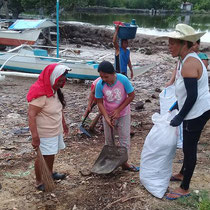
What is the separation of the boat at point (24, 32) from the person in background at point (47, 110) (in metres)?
9.34

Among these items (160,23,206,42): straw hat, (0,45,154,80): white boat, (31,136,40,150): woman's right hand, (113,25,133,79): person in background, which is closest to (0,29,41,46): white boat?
(0,45,154,80): white boat

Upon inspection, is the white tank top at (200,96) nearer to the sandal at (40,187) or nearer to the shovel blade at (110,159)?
the shovel blade at (110,159)

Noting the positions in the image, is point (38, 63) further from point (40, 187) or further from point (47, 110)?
point (47, 110)

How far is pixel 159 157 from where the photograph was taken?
2.89 metres

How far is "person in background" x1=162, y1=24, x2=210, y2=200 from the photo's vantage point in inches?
94.0

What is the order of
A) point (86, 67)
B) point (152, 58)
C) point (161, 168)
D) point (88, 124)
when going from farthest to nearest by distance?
point (152, 58) → point (86, 67) → point (88, 124) → point (161, 168)

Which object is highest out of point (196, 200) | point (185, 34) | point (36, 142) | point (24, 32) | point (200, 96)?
point (185, 34)

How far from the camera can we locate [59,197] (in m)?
3.06

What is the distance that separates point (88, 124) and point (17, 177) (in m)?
2.05

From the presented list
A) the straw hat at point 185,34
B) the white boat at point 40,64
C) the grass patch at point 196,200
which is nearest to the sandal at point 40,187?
the grass patch at point 196,200

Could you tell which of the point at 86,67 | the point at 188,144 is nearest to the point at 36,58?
the point at 86,67

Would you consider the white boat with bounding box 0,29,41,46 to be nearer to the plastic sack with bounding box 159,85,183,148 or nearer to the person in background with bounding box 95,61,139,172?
the plastic sack with bounding box 159,85,183,148

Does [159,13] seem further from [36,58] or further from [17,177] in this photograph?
[17,177]

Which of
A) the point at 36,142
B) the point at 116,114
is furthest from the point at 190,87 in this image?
the point at 36,142
